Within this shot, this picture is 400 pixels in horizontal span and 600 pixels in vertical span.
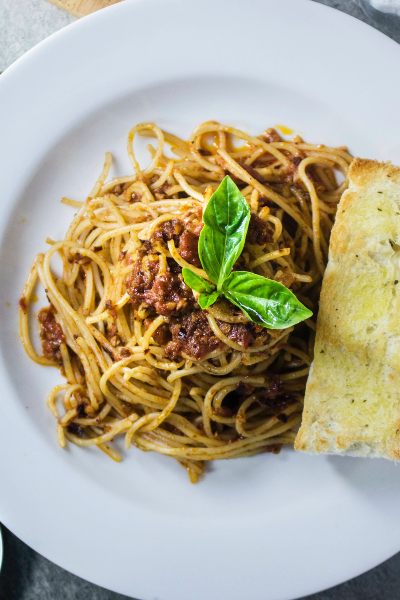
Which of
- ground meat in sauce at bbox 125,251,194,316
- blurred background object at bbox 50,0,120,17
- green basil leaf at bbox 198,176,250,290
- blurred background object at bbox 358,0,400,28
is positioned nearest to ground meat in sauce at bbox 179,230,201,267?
ground meat in sauce at bbox 125,251,194,316

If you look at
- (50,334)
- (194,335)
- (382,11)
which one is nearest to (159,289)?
(194,335)

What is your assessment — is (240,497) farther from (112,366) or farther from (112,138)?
(112,138)

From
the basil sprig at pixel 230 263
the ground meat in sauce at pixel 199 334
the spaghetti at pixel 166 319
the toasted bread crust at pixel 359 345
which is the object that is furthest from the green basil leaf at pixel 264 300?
the toasted bread crust at pixel 359 345

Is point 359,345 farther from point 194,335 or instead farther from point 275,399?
point 194,335

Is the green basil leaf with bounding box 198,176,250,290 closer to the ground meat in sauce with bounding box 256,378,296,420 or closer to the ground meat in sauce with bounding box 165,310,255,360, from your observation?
the ground meat in sauce with bounding box 165,310,255,360

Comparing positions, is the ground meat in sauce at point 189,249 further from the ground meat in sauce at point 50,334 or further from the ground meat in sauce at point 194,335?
the ground meat in sauce at point 50,334
